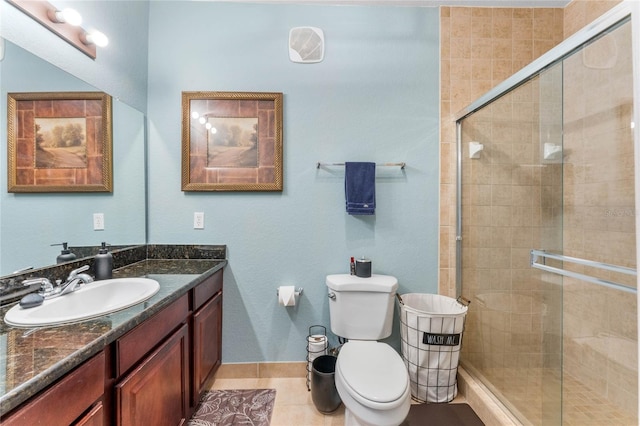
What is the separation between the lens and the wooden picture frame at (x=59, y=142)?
1.08 m

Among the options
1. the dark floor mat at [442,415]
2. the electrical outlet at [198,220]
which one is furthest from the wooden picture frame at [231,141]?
the dark floor mat at [442,415]

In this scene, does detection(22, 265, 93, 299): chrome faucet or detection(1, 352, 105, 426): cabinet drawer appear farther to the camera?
detection(22, 265, 93, 299): chrome faucet

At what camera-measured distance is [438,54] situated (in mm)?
1886

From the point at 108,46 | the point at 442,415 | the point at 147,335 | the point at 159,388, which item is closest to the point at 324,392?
the point at 442,415

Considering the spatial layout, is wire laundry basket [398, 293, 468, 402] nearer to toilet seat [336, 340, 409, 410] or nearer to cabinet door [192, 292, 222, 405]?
toilet seat [336, 340, 409, 410]

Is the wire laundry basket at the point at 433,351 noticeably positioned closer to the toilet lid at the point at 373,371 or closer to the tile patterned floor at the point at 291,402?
the toilet lid at the point at 373,371

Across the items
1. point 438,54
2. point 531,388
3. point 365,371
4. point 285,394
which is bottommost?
point 285,394

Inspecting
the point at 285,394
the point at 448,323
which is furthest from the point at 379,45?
the point at 285,394

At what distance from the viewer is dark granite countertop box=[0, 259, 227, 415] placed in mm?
561

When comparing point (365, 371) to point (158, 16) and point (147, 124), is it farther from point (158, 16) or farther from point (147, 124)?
point (158, 16)

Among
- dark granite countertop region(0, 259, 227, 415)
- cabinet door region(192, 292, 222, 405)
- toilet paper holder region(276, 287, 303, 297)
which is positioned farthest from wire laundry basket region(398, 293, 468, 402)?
dark granite countertop region(0, 259, 227, 415)

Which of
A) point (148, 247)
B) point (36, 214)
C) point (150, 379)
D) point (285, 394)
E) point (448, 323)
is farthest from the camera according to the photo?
point (148, 247)

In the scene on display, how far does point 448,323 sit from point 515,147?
44.8 inches

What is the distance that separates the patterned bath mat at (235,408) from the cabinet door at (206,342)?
0.51 ft
